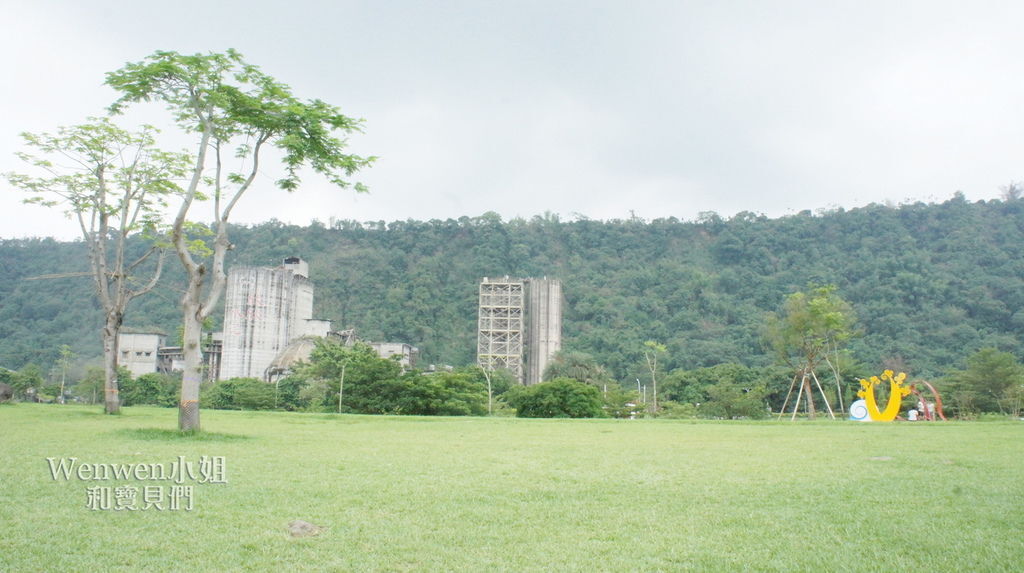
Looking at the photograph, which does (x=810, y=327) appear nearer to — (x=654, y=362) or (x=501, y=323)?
(x=654, y=362)

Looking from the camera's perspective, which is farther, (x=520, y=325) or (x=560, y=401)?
(x=520, y=325)

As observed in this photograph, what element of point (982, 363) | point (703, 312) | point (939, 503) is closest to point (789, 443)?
point (939, 503)

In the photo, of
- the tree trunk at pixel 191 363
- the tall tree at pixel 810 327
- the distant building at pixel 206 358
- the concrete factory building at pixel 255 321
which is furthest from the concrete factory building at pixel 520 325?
the tree trunk at pixel 191 363

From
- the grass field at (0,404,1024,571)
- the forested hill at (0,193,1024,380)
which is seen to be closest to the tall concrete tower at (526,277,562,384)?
the forested hill at (0,193,1024,380)

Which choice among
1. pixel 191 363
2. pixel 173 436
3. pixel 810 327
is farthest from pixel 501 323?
pixel 173 436

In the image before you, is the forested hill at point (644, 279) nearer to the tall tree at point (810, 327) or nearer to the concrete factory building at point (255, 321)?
the concrete factory building at point (255, 321)

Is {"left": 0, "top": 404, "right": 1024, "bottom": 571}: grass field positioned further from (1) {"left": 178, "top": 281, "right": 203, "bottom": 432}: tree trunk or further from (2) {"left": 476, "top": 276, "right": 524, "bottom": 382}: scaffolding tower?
(2) {"left": 476, "top": 276, "right": 524, "bottom": 382}: scaffolding tower

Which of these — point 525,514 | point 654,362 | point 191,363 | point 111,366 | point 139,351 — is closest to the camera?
point 525,514

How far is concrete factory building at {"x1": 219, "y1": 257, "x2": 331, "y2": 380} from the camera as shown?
177 feet

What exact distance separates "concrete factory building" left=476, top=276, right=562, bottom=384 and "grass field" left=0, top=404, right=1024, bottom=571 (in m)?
53.5

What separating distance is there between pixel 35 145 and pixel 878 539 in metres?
18.1

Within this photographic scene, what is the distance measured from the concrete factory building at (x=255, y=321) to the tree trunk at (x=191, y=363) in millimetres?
42935

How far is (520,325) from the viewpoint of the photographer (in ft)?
207

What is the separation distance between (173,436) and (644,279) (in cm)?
7461
